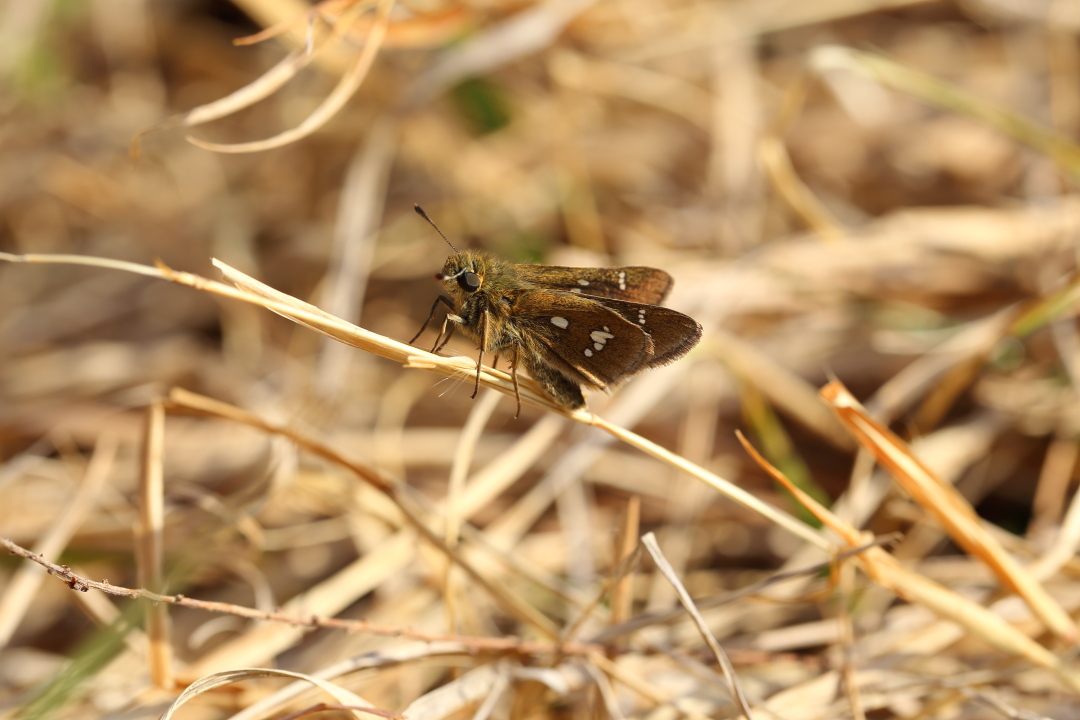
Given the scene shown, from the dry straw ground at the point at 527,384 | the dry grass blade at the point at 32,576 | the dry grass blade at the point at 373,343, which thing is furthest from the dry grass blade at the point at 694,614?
the dry grass blade at the point at 32,576

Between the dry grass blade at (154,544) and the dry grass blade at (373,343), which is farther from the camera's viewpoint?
the dry grass blade at (154,544)

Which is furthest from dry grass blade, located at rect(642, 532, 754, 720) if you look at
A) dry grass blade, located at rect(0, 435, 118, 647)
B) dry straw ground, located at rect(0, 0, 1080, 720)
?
dry grass blade, located at rect(0, 435, 118, 647)

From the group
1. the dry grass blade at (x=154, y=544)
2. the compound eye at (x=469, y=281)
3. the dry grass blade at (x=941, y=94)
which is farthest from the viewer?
the dry grass blade at (x=941, y=94)

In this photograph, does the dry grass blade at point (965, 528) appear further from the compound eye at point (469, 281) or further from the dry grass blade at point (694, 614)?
the compound eye at point (469, 281)

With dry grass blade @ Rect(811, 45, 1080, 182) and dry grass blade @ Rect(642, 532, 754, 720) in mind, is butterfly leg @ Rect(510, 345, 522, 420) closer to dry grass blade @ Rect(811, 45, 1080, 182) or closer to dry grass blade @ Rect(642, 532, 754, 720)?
dry grass blade @ Rect(642, 532, 754, 720)

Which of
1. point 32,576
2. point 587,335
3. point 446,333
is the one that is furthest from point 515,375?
point 32,576
